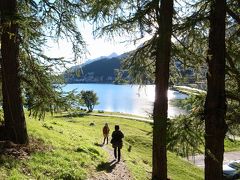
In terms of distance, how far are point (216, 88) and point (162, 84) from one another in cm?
134

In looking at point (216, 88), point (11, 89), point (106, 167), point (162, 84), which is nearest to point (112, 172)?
point (106, 167)

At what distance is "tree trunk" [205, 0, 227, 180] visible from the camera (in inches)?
371

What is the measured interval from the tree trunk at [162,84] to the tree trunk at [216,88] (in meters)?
1.05

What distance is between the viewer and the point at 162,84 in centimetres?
959

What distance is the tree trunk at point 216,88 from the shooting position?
9422 millimetres

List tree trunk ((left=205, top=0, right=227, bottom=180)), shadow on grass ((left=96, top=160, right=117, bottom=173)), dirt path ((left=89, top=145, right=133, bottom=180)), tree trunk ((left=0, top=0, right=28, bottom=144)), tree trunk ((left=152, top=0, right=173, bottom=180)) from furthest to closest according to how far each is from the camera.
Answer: shadow on grass ((left=96, top=160, right=117, bottom=173)), dirt path ((left=89, top=145, right=133, bottom=180)), tree trunk ((left=0, top=0, right=28, bottom=144)), tree trunk ((left=205, top=0, right=227, bottom=180)), tree trunk ((left=152, top=0, right=173, bottom=180))

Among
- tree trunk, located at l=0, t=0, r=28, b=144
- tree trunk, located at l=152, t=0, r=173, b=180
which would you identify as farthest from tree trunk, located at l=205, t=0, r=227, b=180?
tree trunk, located at l=0, t=0, r=28, b=144

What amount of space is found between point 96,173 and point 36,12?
6261 mm

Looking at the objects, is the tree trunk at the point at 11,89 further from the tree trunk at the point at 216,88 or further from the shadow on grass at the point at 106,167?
the tree trunk at the point at 216,88

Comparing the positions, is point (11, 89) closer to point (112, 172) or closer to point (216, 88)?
point (112, 172)

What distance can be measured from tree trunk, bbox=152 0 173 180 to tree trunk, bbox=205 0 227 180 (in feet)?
3.46

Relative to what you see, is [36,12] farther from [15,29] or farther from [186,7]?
[186,7]

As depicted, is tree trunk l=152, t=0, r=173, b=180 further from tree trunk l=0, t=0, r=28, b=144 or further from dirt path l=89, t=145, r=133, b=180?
tree trunk l=0, t=0, r=28, b=144

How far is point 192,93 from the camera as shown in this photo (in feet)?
35.4
